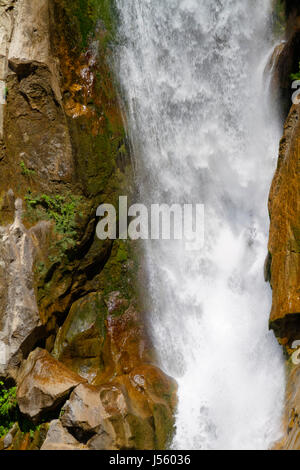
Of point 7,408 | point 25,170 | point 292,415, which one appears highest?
point 25,170

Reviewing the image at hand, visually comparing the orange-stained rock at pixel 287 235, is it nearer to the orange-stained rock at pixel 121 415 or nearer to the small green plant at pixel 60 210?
the orange-stained rock at pixel 121 415

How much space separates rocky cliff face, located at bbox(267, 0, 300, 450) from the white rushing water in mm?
840

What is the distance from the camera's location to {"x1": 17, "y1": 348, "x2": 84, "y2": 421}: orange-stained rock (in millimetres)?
6562

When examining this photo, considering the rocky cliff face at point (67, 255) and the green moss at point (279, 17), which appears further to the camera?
the green moss at point (279, 17)

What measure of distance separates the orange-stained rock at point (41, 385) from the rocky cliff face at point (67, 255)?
2 centimetres

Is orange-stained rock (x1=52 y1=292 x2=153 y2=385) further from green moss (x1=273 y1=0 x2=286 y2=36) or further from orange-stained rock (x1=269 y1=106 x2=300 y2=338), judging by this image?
green moss (x1=273 y1=0 x2=286 y2=36)

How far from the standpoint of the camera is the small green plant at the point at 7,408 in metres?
6.82

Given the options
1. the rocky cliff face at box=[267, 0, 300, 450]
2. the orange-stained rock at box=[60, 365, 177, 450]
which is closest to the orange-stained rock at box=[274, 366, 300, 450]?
the rocky cliff face at box=[267, 0, 300, 450]

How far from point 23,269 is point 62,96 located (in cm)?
322

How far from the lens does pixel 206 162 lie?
28.5ft

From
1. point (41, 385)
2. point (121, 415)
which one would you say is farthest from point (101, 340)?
point (121, 415)

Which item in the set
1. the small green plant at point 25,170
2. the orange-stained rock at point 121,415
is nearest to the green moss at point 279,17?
the small green plant at point 25,170

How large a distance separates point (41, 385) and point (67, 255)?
2278 mm

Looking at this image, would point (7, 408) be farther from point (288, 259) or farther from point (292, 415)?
point (288, 259)
